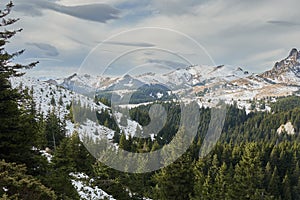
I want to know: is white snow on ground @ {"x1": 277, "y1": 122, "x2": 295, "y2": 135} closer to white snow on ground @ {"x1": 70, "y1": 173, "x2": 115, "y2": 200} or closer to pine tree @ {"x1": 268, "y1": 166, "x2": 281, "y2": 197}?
pine tree @ {"x1": 268, "y1": 166, "x2": 281, "y2": 197}

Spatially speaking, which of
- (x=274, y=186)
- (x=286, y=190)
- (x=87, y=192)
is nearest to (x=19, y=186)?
(x=87, y=192)

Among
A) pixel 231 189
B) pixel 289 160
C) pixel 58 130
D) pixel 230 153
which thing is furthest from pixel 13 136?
pixel 289 160

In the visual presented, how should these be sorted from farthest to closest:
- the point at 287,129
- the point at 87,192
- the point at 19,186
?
1. the point at 287,129
2. the point at 87,192
3. the point at 19,186

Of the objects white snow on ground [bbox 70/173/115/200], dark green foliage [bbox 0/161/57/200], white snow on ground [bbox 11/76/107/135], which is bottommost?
white snow on ground [bbox 70/173/115/200]

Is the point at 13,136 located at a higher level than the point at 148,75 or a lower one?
lower

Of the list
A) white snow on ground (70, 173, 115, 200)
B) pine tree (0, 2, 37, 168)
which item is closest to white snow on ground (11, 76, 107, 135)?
white snow on ground (70, 173, 115, 200)

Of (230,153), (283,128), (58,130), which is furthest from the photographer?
(283,128)

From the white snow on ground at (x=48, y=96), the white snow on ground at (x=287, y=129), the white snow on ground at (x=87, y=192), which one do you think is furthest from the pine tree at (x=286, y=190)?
the white snow on ground at (x=287, y=129)

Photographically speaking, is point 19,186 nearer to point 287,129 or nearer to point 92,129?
point 92,129

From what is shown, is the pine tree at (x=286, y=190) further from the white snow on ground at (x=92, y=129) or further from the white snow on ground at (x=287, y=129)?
the white snow on ground at (x=287, y=129)

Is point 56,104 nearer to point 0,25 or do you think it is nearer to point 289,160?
point 289,160

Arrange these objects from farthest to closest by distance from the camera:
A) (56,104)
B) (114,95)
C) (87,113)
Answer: (56,104) → (87,113) → (114,95)
